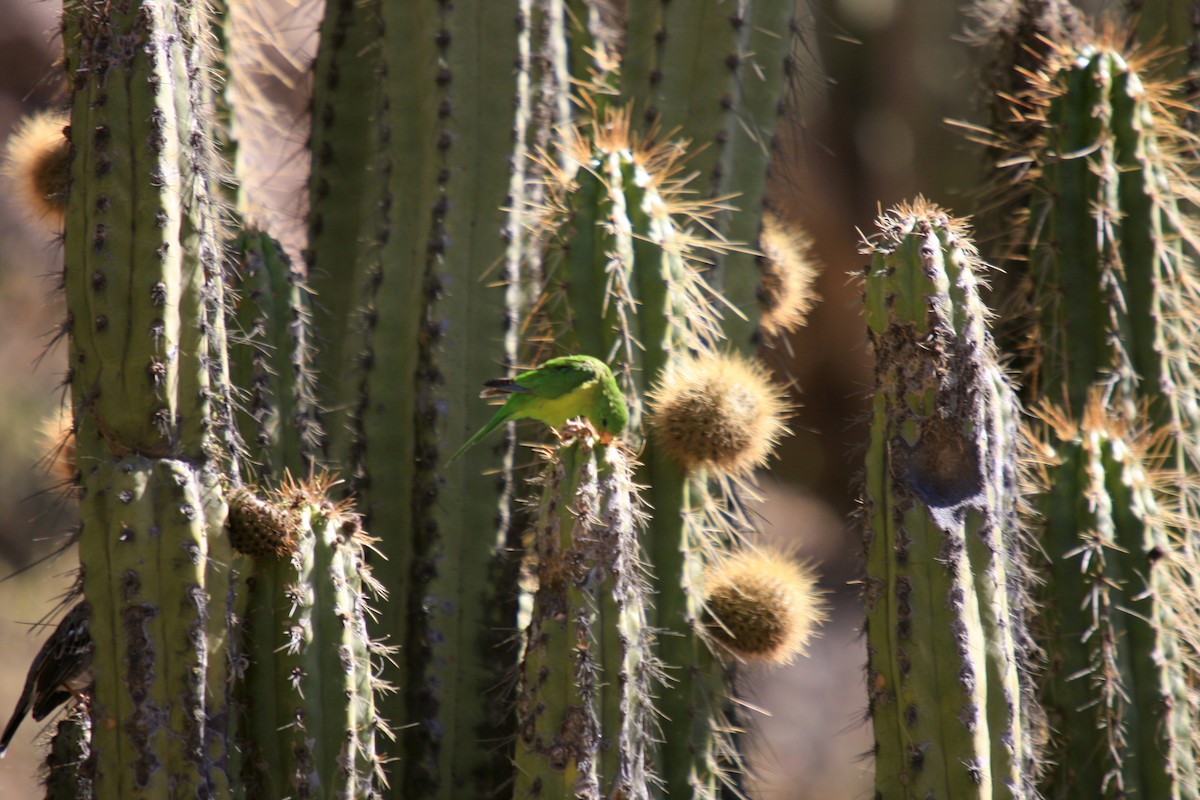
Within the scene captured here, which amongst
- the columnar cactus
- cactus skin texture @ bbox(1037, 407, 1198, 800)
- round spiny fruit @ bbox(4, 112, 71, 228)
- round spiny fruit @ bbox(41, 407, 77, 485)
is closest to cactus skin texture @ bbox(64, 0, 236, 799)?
the columnar cactus


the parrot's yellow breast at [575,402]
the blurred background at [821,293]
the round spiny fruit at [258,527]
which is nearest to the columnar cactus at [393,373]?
the round spiny fruit at [258,527]

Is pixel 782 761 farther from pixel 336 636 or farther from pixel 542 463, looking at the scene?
pixel 336 636

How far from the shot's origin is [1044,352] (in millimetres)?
3580

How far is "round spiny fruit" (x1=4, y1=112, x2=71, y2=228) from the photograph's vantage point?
3.24m

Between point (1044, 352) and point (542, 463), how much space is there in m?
1.64

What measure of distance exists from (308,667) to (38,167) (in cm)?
178

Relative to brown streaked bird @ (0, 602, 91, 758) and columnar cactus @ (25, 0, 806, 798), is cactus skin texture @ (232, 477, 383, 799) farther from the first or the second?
brown streaked bird @ (0, 602, 91, 758)

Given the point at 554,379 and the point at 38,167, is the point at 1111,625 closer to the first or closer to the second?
the point at 554,379

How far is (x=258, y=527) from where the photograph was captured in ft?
7.95

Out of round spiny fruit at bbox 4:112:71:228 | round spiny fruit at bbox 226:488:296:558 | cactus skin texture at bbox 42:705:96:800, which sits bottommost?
cactus skin texture at bbox 42:705:96:800

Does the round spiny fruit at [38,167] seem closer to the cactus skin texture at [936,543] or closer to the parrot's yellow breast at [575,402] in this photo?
the parrot's yellow breast at [575,402]

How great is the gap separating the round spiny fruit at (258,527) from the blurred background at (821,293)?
568 cm

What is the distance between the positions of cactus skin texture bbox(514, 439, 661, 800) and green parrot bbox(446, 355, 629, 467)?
286 millimetres

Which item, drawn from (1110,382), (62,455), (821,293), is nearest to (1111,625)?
(1110,382)
